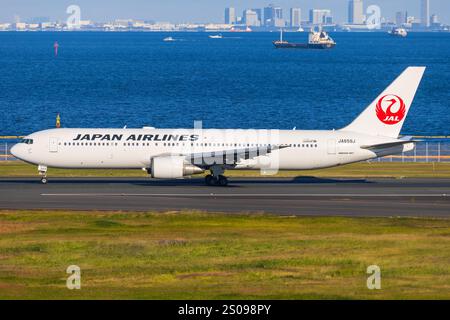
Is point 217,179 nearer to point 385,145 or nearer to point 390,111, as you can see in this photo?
point 385,145

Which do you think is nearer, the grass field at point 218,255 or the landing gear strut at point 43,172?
the grass field at point 218,255

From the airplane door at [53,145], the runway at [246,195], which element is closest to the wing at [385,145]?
the runway at [246,195]

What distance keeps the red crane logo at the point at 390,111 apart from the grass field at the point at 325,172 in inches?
309

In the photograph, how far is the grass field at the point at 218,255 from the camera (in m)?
33.1

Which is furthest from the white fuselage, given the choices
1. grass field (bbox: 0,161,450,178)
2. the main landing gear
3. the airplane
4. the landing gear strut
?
grass field (bbox: 0,161,450,178)

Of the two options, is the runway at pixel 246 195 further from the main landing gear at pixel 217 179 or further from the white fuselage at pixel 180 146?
the white fuselage at pixel 180 146

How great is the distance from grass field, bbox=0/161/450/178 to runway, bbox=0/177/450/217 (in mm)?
3025

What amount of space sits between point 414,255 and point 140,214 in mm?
16376

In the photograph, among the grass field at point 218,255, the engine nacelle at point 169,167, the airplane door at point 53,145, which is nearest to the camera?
the grass field at point 218,255

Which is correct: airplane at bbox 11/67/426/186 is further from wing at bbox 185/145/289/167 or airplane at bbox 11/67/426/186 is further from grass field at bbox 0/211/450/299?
grass field at bbox 0/211/450/299

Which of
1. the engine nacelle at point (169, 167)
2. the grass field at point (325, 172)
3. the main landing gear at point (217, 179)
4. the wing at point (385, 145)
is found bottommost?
the grass field at point (325, 172)

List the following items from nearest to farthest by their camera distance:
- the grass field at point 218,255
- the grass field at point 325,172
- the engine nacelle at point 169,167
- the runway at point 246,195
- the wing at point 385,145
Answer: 1. the grass field at point 218,255
2. the runway at point 246,195
3. the engine nacelle at point 169,167
4. the wing at point 385,145
5. the grass field at point 325,172

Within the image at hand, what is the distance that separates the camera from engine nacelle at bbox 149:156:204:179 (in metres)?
61.4
